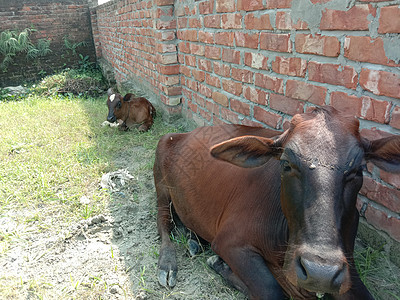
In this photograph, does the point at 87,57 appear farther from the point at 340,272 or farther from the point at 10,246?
the point at 340,272

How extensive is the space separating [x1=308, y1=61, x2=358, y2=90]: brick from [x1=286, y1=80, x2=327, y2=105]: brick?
0.21 feet

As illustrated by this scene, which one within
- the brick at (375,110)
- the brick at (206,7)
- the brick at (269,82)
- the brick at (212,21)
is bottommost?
the brick at (375,110)

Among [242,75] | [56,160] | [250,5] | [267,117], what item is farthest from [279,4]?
[56,160]

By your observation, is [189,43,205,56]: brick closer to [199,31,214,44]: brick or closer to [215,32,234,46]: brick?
[199,31,214,44]: brick

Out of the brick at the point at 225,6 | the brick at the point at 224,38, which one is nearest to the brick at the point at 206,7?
the brick at the point at 225,6

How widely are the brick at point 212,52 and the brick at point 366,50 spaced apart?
169 cm

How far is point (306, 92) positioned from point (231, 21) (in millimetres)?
1226

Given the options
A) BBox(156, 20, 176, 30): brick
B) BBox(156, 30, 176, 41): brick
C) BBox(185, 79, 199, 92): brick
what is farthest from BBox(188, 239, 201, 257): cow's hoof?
BBox(156, 20, 176, 30): brick

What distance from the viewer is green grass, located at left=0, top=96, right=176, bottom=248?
3.02 metres

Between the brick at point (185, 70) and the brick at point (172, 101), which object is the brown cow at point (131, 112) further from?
the brick at point (185, 70)

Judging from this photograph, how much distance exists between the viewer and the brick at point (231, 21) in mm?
2918

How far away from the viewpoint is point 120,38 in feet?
25.5

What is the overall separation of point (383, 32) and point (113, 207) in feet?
8.41

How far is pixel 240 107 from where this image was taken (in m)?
3.18
